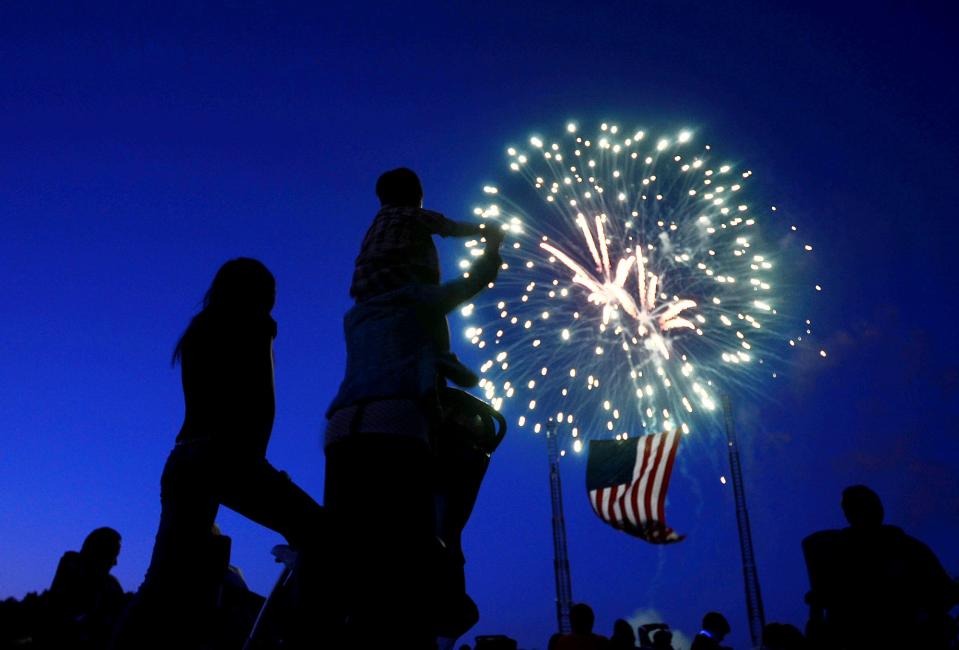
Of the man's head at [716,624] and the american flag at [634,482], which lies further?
the american flag at [634,482]

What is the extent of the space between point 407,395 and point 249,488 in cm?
86

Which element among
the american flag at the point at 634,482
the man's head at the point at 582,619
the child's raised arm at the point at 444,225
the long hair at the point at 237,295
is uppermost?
the american flag at the point at 634,482

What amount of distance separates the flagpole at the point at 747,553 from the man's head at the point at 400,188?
30.2 metres

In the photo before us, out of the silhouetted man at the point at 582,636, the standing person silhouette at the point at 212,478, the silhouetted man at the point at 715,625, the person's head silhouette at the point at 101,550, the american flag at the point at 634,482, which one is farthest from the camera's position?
the american flag at the point at 634,482

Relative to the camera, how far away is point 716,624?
12414mm

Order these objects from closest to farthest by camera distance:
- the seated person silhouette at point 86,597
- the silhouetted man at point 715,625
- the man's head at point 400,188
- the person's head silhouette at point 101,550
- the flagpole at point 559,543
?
1. the man's head at point 400,188
2. the seated person silhouette at point 86,597
3. the person's head silhouette at point 101,550
4. the silhouetted man at point 715,625
5. the flagpole at point 559,543

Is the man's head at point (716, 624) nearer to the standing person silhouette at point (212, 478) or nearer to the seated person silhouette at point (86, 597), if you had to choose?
the seated person silhouette at point (86, 597)

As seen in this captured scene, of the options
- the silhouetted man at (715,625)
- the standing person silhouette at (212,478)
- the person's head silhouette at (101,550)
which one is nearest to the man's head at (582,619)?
the silhouetted man at (715,625)

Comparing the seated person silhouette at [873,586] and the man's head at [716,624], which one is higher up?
the seated person silhouette at [873,586]

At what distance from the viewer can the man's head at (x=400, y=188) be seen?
13.8ft

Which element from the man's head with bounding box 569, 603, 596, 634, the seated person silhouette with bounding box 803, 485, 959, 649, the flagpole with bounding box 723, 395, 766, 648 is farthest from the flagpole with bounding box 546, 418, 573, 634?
the seated person silhouette with bounding box 803, 485, 959, 649

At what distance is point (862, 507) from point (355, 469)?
5.18 metres

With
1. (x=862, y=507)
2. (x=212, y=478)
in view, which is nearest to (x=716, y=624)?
(x=862, y=507)

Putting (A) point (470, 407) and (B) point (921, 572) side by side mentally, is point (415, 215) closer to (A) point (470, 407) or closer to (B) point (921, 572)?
(A) point (470, 407)
